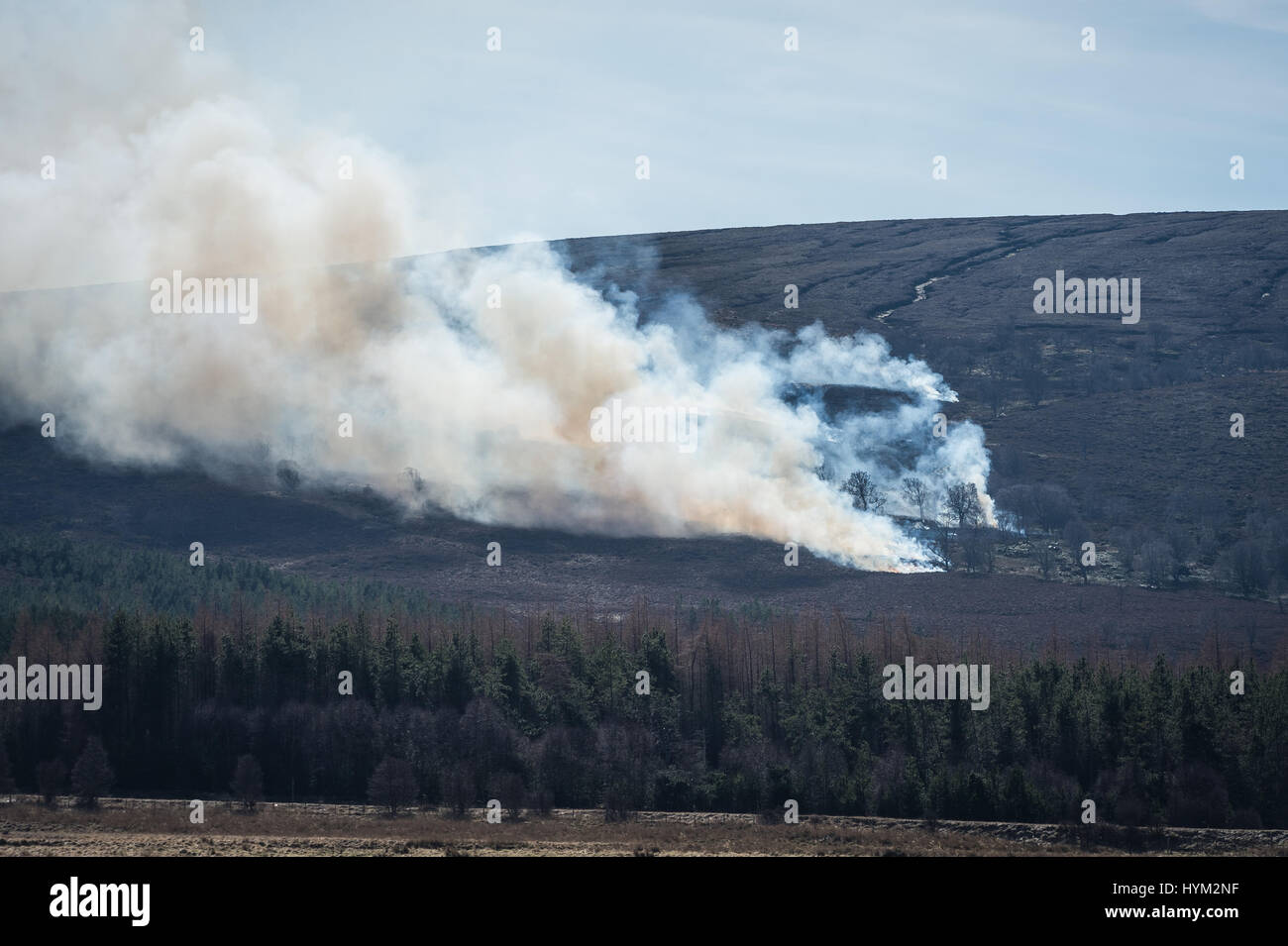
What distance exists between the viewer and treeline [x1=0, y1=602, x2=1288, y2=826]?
6353 centimetres

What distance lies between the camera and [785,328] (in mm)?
194500

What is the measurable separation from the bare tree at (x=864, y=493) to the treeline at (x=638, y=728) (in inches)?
2441

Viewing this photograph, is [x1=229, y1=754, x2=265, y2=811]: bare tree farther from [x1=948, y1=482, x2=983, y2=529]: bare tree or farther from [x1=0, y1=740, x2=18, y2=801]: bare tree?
[x1=948, y1=482, x2=983, y2=529]: bare tree

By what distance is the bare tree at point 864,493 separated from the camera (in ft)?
479

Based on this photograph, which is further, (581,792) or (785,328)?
(785,328)

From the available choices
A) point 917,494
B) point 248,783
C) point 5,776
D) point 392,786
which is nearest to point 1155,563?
point 917,494

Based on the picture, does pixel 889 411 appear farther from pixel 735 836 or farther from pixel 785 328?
pixel 735 836

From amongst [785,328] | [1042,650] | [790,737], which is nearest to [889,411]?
[785,328]

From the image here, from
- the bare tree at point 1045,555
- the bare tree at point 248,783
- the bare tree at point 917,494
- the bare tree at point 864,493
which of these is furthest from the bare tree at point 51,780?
the bare tree at point 917,494

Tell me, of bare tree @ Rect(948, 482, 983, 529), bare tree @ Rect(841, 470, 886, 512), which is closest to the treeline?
bare tree @ Rect(841, 470, 886, 512)

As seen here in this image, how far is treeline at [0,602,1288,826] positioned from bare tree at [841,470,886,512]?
62.0 metres

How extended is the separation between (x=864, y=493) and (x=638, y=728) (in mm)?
80268

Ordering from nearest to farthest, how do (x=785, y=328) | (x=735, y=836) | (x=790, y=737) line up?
1. (x=735, y=836)
2. (x=790, y=737)
3. (x=785, y=328)
